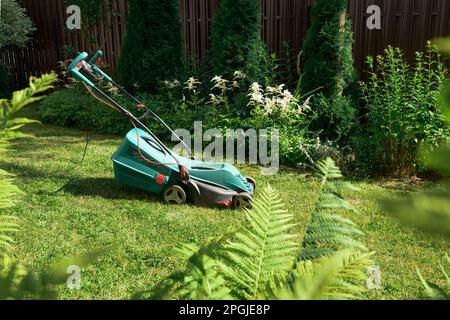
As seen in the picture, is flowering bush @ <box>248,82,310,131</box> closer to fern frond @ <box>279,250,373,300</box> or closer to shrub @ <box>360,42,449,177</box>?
shrub @ <box>360,42,449,177</box>

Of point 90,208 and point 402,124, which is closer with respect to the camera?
point 90,208

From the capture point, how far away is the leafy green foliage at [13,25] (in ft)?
30.5

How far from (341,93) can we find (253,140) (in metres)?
1.58

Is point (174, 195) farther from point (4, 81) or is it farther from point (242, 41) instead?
point (4, 81)

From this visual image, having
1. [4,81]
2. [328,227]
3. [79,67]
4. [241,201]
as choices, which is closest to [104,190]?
[79,67]

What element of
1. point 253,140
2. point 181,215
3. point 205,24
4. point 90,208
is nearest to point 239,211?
point 181,215

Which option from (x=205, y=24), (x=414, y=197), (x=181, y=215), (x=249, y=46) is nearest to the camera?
(x=414, y=197)

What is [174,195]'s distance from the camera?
14.2 ft

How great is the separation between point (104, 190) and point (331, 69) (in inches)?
137

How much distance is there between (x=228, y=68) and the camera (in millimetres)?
7074

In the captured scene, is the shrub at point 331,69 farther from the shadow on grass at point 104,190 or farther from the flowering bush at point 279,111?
the shadow on grass at point 104,190

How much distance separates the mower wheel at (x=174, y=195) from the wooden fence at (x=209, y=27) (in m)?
4.16

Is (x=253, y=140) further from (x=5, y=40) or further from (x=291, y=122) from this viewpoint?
(x=5, y=40)
